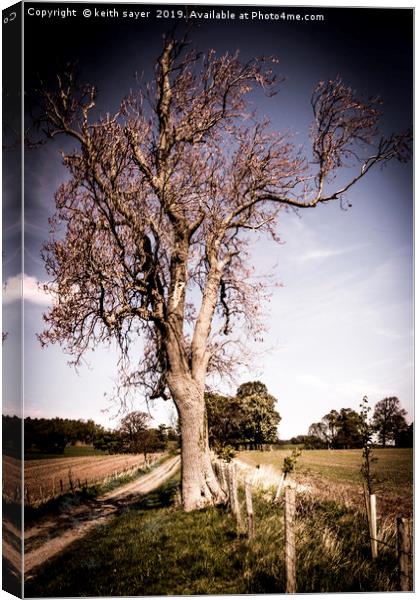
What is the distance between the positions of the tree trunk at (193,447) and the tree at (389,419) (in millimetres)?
2233

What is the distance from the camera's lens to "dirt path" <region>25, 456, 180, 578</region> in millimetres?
5609

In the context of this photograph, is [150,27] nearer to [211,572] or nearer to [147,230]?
[147,230]

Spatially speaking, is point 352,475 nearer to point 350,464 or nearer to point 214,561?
point 350,464

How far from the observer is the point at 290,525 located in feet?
16.3

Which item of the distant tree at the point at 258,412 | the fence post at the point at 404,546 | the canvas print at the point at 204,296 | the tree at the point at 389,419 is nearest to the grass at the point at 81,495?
the canvas print at the point at 204,296

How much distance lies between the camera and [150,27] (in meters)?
5.98

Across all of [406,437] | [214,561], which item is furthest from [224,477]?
[406,437]

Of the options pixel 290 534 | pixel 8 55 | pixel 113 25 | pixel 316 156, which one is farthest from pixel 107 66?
pixel 290 534

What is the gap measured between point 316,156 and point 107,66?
8.90ft

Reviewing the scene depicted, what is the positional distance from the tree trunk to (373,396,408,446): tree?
7.33ft

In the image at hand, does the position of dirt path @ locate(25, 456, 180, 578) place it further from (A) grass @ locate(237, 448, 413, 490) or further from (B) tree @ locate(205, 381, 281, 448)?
(A) grass @ locate(237, 448, 413, 490)

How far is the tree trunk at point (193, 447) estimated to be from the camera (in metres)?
7.04

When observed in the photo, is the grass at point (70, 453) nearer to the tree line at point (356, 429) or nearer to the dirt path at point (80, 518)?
the dirt path at point (80, 518)

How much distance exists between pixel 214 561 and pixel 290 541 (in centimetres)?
113
